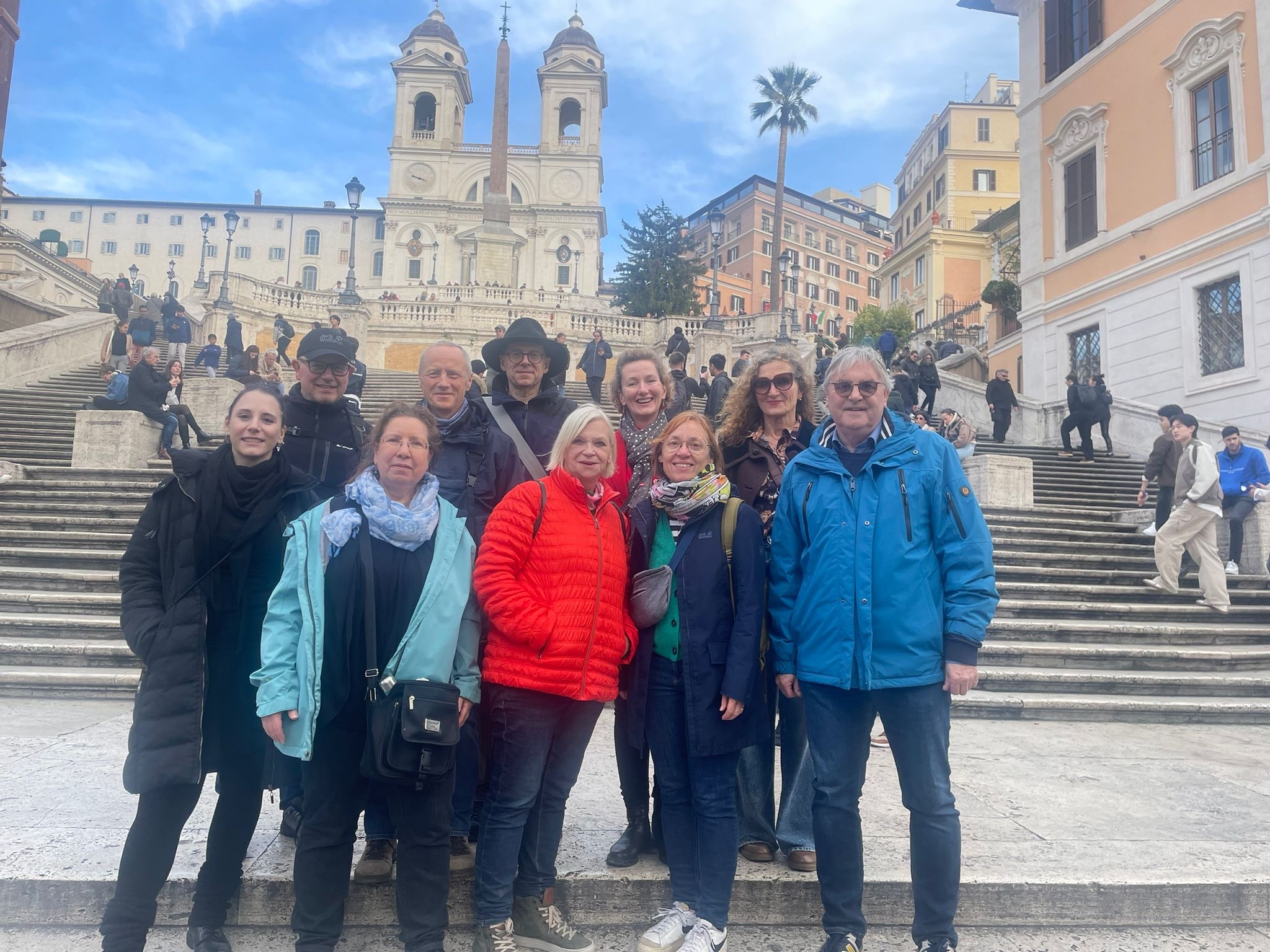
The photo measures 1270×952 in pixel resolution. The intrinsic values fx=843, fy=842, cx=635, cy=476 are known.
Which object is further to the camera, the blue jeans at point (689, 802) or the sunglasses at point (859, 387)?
the sunglasses at point (859, 387)

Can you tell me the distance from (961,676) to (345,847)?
6.94 feet

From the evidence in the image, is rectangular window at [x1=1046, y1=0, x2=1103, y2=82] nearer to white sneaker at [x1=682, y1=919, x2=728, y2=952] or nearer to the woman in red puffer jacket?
the woman in red puffer jacket

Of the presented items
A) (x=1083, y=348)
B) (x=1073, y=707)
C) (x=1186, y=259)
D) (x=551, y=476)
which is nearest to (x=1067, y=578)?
(x=1073, y=707)

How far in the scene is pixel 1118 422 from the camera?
623 inches

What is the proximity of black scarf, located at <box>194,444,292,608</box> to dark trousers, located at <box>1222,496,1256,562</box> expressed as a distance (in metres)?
10.3

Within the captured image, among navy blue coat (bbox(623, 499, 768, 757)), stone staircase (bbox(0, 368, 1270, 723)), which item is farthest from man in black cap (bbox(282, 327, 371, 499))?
stone staircase (bbox(0, 368, 1270, 723))

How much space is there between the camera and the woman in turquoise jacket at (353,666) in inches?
106

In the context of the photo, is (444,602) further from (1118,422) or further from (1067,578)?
(1118,422)

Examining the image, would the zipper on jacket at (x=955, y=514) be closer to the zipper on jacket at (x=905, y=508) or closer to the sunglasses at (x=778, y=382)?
the zipper on jacket at (x=905, y=508)

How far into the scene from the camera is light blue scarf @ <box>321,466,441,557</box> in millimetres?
2770

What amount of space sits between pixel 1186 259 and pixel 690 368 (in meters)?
14.9

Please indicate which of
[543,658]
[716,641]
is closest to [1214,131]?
[716,641]

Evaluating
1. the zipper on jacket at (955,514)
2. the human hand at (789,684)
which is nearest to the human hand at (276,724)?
the human hand at (789,684)

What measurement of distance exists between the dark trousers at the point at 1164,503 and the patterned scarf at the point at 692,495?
355 inches
